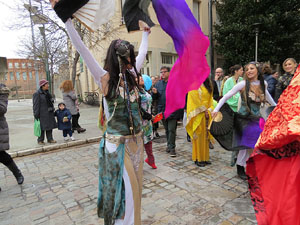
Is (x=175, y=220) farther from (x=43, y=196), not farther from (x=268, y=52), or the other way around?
(x=268, y=52)

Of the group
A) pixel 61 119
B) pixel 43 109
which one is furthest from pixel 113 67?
pixel 61 119

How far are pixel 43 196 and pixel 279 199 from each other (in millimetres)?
3403

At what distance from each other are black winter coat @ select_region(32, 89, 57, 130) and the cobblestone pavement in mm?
1588

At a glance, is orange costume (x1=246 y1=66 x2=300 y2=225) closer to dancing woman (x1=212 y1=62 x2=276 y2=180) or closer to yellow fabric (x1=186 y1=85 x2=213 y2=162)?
dancing woman (x1=212 y1=62 x2=276 y2=180)

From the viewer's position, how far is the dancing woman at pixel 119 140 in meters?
1.94

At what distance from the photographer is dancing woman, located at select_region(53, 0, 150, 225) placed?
76.5 inches

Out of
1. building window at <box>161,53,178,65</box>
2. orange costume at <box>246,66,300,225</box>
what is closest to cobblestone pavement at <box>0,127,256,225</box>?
orange costume at <box>246,66,300,225</box>

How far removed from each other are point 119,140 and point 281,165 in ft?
4.47

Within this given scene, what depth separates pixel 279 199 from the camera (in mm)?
1751

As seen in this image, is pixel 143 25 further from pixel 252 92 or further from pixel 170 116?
pixel 170 116

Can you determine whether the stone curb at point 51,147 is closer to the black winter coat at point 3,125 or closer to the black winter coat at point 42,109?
the black winter coat at point 42,109

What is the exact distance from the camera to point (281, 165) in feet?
5.78

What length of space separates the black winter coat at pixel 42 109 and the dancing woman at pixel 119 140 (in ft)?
17.1

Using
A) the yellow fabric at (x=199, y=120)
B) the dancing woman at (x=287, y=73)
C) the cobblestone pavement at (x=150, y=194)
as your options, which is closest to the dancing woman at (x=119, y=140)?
the cobblestone pavement at (x=150, y=194)
